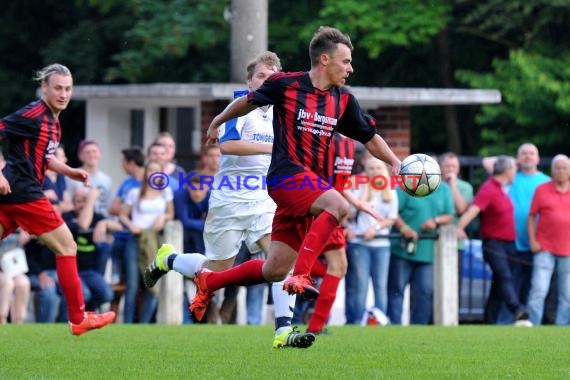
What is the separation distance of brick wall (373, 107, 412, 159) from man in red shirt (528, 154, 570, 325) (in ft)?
10.9

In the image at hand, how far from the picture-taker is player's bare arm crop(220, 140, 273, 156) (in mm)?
10734

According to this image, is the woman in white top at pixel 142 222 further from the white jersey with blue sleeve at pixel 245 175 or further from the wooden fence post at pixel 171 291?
the white jersey with blue sleeve at pixel 245 175

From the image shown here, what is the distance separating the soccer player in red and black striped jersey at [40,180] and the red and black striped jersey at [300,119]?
83.2 inches

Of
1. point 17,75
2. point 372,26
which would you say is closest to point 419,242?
point 372,26

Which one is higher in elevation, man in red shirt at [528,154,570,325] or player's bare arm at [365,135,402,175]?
player's bare arm at [365,135,402,175]

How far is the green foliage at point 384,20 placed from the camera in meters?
23.5

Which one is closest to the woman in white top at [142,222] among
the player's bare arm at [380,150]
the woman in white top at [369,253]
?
the woman in white top at [369,253]

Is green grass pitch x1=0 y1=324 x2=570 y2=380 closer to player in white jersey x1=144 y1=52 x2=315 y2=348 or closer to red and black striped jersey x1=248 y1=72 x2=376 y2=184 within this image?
player in white jersey x1=144 y1=52 x2=315 y2=348

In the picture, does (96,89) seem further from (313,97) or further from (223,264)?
(313,97)

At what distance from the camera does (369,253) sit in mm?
15562

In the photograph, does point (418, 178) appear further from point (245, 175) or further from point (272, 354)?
point (245, 175)

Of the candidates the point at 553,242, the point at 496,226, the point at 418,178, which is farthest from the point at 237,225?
the point at 553,242

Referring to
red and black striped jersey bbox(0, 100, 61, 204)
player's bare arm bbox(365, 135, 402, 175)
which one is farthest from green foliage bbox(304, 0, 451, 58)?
player's bare arm bbox(365, 135, 402, 175)

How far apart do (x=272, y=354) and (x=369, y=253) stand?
6132mm
